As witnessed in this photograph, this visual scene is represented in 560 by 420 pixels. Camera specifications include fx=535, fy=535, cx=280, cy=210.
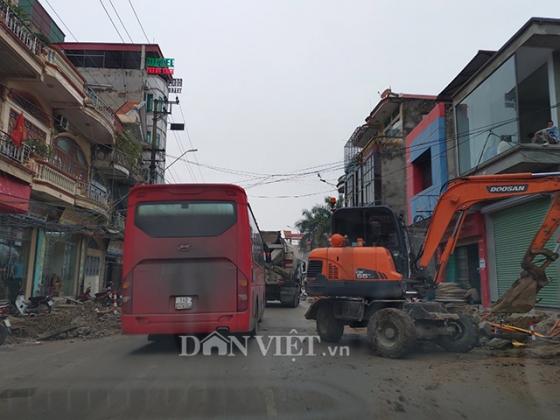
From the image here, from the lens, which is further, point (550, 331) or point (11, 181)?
point (11, 181)

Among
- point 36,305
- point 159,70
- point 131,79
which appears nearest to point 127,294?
point 36,305

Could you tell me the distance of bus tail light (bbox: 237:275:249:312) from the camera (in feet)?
34.0

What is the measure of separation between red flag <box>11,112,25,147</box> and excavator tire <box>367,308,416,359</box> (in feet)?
44.2

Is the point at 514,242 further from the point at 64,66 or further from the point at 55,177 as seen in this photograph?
the point at 64,66

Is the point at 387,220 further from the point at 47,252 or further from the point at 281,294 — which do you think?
the point at 47,252

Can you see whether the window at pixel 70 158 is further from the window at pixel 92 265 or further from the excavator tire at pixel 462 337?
the excavator tire at pixel 462 337

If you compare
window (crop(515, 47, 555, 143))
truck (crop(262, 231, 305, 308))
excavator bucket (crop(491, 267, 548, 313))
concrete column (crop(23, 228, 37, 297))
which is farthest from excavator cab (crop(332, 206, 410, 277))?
concrete column (crop(23, 228, 37, 297))

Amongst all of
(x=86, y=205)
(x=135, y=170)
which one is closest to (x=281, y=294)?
(x=86, y=205)

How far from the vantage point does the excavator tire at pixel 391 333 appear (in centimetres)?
956

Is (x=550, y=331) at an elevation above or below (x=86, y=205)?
below

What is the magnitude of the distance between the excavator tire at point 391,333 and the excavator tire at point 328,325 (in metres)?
1.59

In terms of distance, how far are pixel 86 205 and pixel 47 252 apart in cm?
261

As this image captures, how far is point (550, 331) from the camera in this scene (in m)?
11.0

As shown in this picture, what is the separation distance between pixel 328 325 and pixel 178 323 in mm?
3483
